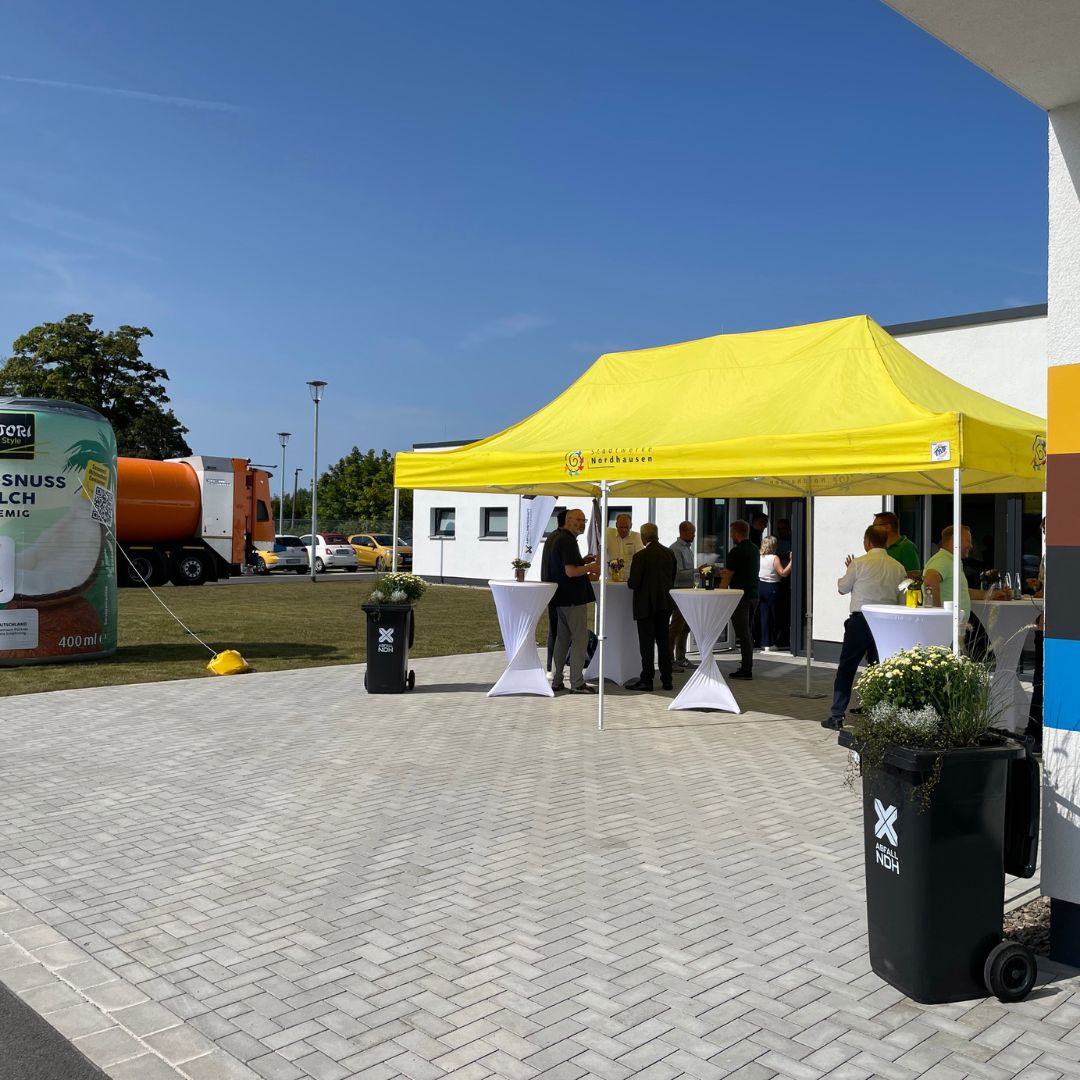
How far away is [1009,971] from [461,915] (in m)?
2.24

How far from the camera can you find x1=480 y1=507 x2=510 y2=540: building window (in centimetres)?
3145

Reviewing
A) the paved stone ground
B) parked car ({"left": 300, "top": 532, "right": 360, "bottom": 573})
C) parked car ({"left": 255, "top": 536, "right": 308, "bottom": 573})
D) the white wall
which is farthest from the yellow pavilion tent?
parked car ({"left": 300, "top": 532, "right": 360, "bottom": 573})

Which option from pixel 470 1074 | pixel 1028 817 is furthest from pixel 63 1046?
pixel 1028 817

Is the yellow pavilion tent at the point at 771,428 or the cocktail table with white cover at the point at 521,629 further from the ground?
the yellow pavilion tent at the point at 771,428

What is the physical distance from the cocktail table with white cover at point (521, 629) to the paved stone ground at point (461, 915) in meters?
2.00

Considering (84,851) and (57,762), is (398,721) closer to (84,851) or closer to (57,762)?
(57,762)

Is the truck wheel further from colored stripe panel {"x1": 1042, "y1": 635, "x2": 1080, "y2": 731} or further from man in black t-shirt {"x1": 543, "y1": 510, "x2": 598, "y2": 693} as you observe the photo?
colored stripe panel {"x1": 1042, "y1": 635, "x2": 1080, "y2": 731}

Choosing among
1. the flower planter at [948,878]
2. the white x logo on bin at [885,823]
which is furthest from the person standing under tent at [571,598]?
the flower planter at [948,878]

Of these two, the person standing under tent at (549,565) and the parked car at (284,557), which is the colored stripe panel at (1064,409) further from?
the parked car at (284,557)

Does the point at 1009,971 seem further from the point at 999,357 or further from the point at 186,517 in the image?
the point at 186,517

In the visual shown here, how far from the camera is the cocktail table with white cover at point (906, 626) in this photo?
24.5ft

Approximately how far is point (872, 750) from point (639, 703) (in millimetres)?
6702

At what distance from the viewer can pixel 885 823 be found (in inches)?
155

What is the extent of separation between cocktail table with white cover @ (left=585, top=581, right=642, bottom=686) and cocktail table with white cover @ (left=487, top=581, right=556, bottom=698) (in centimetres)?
114
